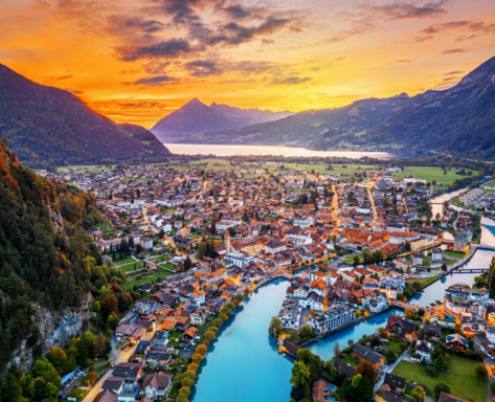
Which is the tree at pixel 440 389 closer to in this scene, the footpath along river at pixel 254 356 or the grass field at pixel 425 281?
the footpath along river at pixel 254 356

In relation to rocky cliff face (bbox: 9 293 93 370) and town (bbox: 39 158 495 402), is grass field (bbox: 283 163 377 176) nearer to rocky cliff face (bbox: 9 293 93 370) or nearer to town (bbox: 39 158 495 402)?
town (bbox: 39 158 495 402)

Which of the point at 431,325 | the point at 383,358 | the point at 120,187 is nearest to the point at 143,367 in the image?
the point at 383,358

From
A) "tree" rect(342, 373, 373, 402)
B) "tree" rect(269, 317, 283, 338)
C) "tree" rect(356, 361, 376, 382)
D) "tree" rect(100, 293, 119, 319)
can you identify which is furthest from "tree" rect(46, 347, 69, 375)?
"tree" rect(356, 361, 376, 382)

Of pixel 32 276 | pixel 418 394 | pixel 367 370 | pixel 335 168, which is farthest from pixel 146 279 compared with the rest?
pixel 335 168

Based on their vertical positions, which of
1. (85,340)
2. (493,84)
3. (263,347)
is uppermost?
(493,84)

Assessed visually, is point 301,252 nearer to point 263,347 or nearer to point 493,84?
point 263,347

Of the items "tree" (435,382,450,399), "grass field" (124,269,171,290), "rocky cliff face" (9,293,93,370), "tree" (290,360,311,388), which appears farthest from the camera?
"grass field" (124,269,171,290)
